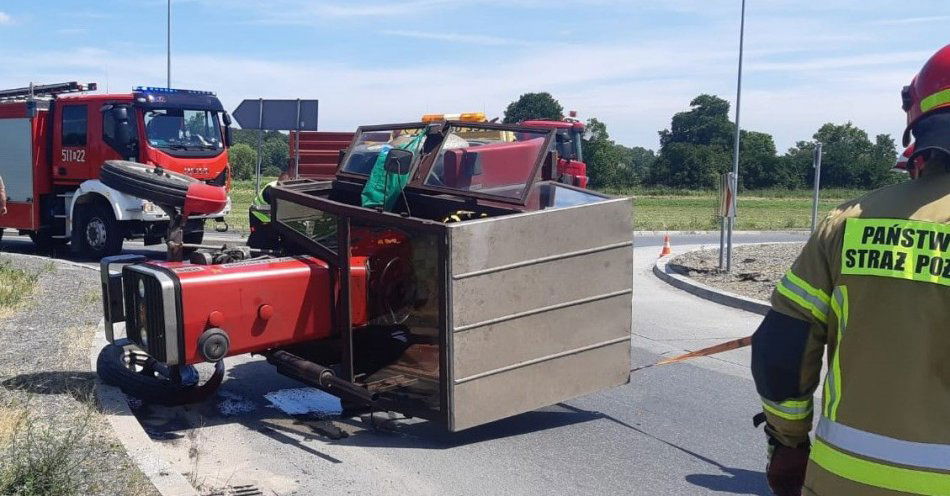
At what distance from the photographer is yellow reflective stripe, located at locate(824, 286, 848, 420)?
227 centimetres

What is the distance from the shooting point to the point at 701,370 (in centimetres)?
805

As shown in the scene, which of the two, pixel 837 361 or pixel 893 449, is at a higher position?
pixel 837 361

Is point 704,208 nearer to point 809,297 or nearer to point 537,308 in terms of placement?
point 537,308

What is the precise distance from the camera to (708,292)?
12.6m

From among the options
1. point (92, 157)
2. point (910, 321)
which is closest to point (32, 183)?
point (92, 157)

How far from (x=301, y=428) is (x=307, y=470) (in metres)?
0.89

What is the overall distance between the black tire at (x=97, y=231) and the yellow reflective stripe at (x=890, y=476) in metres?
14.4

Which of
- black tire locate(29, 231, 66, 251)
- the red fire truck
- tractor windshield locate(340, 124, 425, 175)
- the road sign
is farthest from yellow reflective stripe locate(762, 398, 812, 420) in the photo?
the road sign

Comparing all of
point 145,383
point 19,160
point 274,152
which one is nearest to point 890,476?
point 145,383

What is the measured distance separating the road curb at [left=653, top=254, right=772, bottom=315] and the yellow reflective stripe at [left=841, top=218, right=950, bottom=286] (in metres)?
7.95

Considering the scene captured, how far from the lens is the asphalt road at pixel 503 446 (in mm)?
5215

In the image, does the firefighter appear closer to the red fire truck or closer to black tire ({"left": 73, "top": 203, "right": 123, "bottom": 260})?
the red fire truck

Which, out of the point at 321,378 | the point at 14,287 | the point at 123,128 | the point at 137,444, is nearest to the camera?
the point at 137,444

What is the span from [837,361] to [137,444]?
420 cm
